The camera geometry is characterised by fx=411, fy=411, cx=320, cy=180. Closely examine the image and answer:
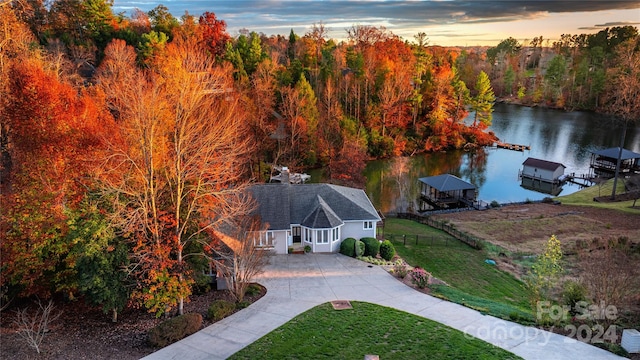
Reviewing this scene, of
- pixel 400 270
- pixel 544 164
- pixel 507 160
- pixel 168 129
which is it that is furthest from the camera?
pixel 507 160

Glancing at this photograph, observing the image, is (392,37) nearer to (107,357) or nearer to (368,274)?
(368,274)

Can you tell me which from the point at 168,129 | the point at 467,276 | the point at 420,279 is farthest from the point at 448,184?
the point at 168,129

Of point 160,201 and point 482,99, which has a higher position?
point 482,99

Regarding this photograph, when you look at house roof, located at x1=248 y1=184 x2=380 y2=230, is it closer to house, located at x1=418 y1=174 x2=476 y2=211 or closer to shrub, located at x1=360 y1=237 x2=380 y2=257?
shrub, located at x1=360 y1=237 x2=380 y2=257

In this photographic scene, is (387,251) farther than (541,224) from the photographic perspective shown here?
No

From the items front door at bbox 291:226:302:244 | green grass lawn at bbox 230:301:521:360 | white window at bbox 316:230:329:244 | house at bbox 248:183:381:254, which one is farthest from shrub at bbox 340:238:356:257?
green grass lawn at bbox 230:301:521:360

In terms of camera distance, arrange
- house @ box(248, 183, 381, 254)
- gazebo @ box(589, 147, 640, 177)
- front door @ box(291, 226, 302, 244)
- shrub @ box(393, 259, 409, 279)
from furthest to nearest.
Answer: gazebo @ box(589, 147, 640, 177) → front door @ box(291, 226, 302, 244) → house @ box(248, 183, 381, 254) → shrub @ box(393, 259, 409, 279)

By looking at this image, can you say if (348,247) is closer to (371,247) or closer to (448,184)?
(371,247)

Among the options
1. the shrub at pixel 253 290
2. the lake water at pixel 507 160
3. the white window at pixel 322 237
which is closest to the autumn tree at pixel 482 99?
the lake water at pixel 507 160
